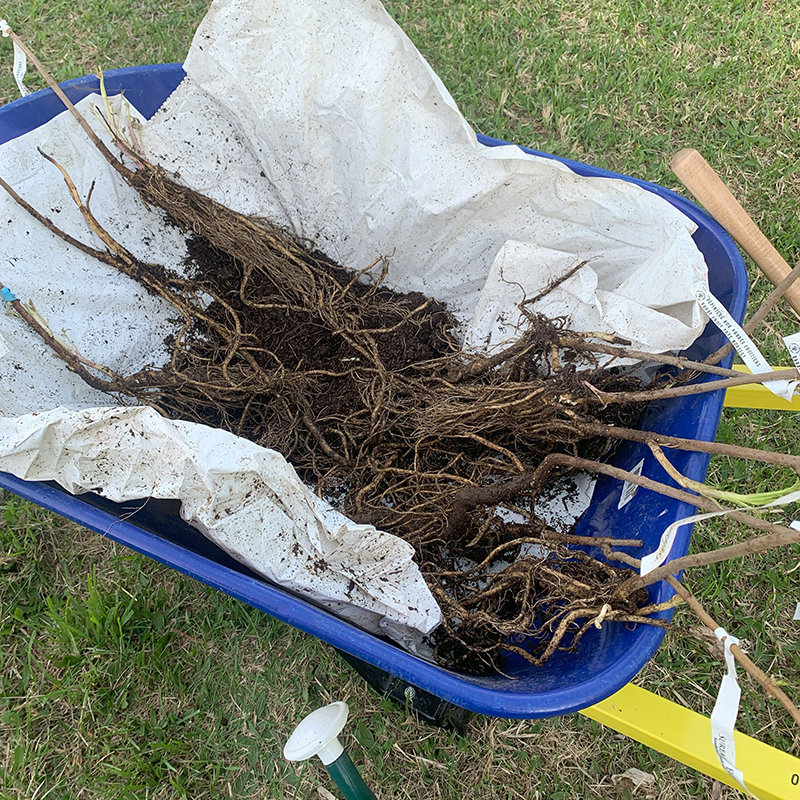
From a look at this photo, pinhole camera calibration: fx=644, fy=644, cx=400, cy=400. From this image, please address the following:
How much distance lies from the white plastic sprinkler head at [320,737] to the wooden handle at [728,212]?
95 centimetres

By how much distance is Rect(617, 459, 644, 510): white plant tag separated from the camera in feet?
3.51

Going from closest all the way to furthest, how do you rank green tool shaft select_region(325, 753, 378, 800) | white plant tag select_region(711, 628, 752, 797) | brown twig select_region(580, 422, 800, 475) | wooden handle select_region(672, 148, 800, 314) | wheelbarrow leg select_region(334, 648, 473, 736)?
white plant tag select_region(711, 628, 752, 797)
brown twig select_region(580, 422, 800, 475)
green tool shaft select_region(325, 753, 378, 800)
wooden handle select_region(672, 148, 800, 314)
wheelbarrow leg select_region(334, 648, 473, 736)

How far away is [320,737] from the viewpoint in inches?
33.3

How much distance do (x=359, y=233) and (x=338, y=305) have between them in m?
0.18

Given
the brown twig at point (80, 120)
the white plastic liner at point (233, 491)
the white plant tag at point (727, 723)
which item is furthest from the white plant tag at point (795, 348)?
the brown twig at point (80, 120)

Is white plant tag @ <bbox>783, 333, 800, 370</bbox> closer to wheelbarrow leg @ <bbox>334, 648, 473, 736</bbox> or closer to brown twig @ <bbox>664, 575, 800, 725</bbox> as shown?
brown twig @ <bbox>664, 575, 800, 725</bbox>

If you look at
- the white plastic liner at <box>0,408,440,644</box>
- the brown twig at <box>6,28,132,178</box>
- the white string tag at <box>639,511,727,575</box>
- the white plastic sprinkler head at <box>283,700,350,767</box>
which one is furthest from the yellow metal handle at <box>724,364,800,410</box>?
the brown twig at <box>6,28,132,178</box>

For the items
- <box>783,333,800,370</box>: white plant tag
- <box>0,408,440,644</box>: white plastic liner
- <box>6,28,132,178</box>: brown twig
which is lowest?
<box>783,333,800,370</box>: white plant tag

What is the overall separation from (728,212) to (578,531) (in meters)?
0.61

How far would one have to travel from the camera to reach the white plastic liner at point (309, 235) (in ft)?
3.05

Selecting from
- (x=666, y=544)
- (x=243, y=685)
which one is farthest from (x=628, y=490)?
(x=243, y=685)

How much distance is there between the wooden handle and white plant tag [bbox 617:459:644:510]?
359 millimetres

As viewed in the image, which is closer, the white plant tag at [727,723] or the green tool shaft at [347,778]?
the white plant tag at [727,723]

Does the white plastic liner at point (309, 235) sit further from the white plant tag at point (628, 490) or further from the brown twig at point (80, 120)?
the white plant tag at point (628, 490)
